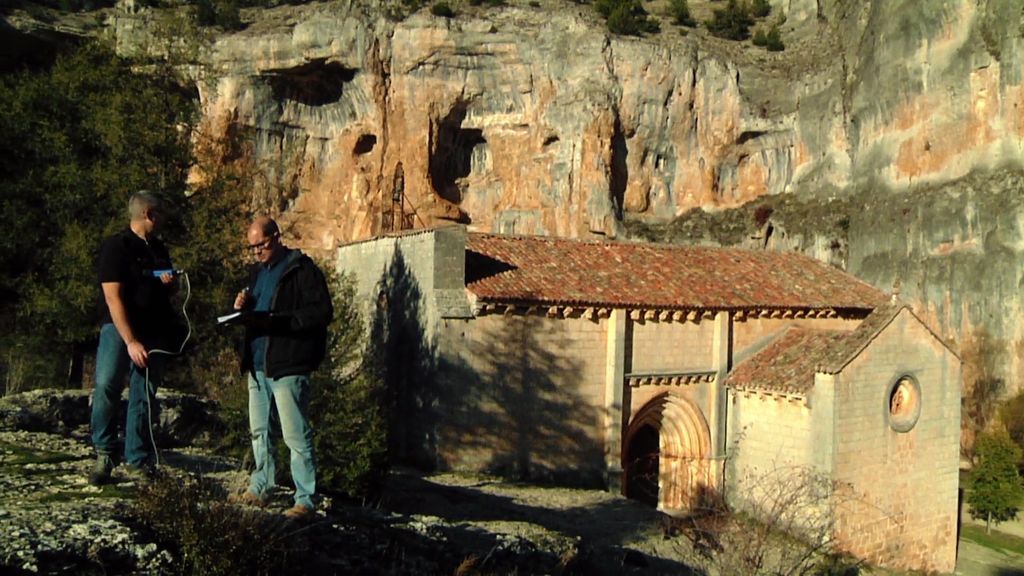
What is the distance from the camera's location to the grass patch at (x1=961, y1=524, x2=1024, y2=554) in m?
22.0

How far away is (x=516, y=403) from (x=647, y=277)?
4.32 meters

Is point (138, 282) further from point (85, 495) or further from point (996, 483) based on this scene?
point (996, 483)

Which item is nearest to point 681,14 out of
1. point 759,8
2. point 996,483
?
point 759,8

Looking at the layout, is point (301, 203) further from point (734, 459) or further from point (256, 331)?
point (256, 331)

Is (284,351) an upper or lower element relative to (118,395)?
upper

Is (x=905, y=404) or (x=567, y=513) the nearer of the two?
(x=567, y=513)

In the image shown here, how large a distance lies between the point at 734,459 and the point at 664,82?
29145 mm

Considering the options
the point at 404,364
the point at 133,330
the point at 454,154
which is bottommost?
the point at 404,364

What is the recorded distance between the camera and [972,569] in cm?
1870

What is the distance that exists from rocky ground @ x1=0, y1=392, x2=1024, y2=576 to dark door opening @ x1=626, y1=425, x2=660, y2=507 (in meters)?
7.31

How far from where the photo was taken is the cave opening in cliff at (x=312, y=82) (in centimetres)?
4175

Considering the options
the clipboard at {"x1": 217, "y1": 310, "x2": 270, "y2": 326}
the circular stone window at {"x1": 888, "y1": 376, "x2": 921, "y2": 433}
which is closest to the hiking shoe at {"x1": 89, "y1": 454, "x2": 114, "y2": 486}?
the clipboard at {"x1": 217, "y1": 310, "x2": 270, "y2": 326}

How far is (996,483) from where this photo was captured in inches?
917

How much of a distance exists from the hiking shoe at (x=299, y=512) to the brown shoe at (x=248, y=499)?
18 centimetres
